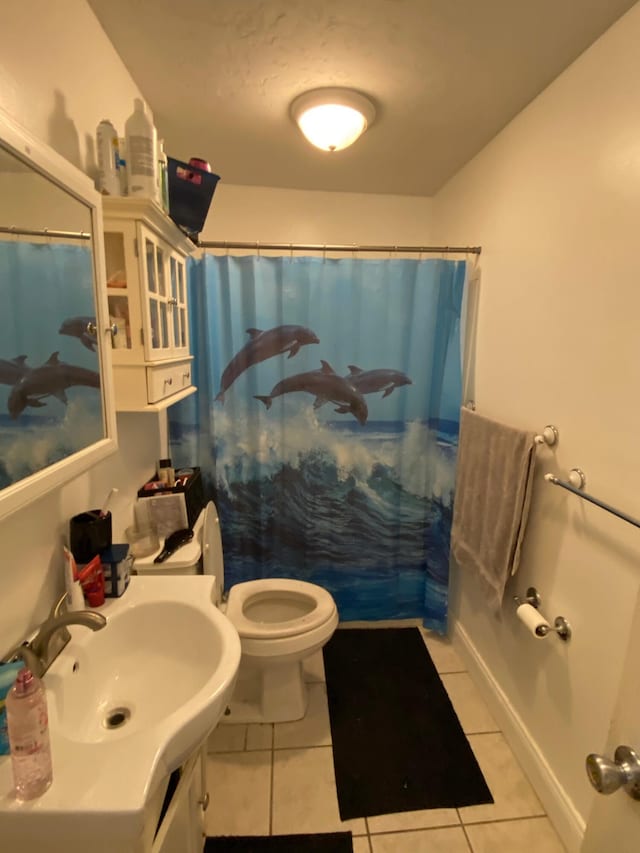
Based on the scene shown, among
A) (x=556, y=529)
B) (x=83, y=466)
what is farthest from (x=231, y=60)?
(x=556, y=529)

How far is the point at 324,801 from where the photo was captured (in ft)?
4.70

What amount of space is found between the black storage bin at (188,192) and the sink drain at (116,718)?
140 centimetres

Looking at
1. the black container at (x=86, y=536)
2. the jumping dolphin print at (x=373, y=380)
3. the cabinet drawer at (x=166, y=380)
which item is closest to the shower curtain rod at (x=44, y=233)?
the cabinet drawer at (x=166, y=380)

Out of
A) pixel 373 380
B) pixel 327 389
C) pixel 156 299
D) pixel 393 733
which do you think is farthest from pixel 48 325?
pixel 393 733

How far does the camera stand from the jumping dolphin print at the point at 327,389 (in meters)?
2.08

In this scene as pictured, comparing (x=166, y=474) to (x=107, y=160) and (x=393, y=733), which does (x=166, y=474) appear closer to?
(x=107, y=160)

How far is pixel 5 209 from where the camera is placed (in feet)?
2.48

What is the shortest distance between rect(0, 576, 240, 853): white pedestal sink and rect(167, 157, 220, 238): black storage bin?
1.14m

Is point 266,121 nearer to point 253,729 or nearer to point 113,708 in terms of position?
point 113,708

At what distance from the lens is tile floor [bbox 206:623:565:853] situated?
1.33 meters

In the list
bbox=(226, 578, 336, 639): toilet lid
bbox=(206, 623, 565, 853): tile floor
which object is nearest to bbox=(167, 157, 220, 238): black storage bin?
bbox=(226, 578, 336, 639): toilet lid

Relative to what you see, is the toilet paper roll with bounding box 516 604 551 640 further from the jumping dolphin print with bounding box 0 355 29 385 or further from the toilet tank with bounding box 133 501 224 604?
the jumping dolphin print with bounding box 0 355 29 385

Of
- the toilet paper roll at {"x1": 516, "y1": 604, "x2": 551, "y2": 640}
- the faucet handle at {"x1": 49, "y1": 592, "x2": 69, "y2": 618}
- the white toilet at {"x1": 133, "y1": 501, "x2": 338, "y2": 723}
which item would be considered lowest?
the white toilet at {"x1": 133, "y1": 501, "x2": 338, "y2": 723}

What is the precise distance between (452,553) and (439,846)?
3.46ft
